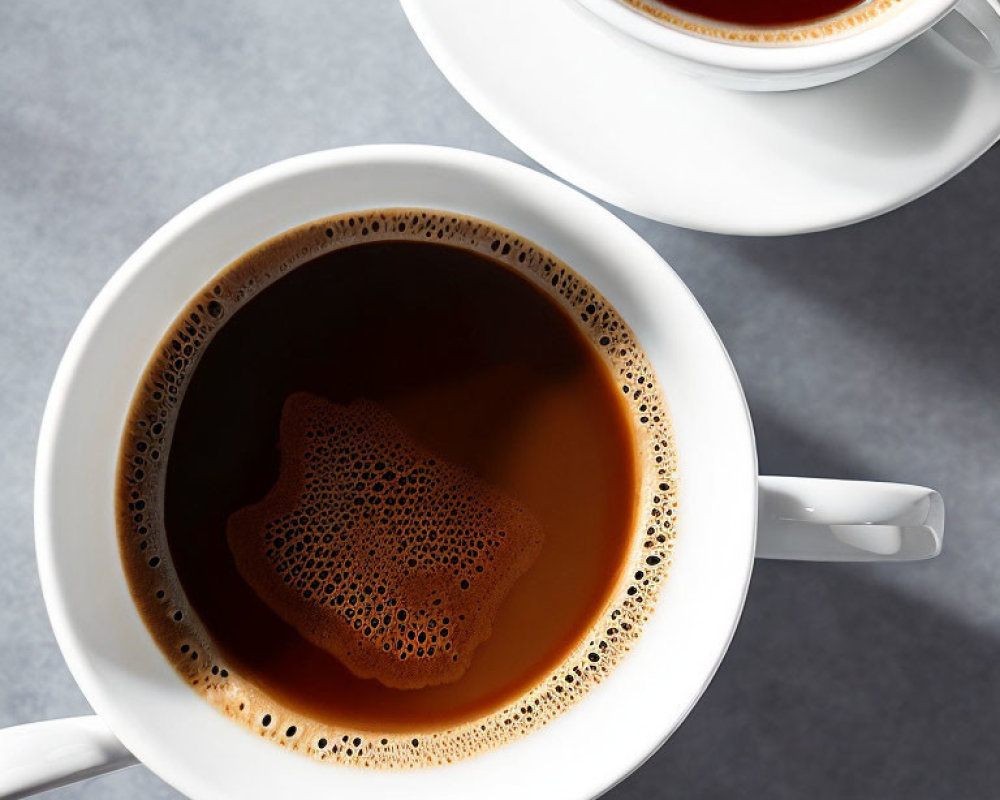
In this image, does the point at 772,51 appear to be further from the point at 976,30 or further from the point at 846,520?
the point at 846,520

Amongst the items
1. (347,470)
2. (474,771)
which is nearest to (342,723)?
(474,771)

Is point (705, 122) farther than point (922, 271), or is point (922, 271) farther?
point (922, 271)

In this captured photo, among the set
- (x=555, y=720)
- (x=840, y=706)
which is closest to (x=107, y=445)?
(x=555, y=720)

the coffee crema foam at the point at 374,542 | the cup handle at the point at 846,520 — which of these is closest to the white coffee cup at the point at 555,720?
the cup handle at the point at 846,520

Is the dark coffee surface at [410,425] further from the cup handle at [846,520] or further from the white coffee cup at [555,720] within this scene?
the cup handle at [846,520]

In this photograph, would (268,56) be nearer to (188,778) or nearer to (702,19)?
(702,19)

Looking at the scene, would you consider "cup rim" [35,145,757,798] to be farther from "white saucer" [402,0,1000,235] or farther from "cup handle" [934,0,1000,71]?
"cup handle" [934,0,1000,71]
